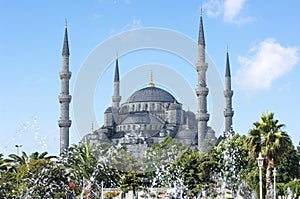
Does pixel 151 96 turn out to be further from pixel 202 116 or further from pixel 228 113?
pixel 202 116

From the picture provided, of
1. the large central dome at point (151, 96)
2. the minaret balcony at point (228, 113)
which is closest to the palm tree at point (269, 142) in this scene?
the minaret balcony at point (228, 113)

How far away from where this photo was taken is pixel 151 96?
90062mm

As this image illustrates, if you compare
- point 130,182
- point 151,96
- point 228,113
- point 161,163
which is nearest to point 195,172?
point 130,182

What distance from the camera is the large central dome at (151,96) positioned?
8931 cm

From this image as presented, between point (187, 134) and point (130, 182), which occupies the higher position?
point (187, 134)

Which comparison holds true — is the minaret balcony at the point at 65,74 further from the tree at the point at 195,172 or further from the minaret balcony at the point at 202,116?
the tree at the point at 195,172

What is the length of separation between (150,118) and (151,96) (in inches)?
241

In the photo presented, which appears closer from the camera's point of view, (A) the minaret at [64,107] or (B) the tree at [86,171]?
(B) the tree at [86,171]

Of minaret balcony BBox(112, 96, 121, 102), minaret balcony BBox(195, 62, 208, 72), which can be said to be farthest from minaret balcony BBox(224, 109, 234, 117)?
minaret balcony BBox(112, 96, 121, 102)

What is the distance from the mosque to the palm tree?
41.4 metres

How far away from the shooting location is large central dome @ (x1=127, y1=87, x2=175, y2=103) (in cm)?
8931

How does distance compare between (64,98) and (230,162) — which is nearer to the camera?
(230,162)

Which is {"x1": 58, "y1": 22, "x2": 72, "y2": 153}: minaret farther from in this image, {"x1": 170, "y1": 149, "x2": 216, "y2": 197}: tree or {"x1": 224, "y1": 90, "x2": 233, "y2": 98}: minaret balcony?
{"x1": 170, "y1": 149, "x2": 216, "y2": 197}: tree

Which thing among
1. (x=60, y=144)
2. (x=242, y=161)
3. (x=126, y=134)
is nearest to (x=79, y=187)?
(x=242, y=161)
